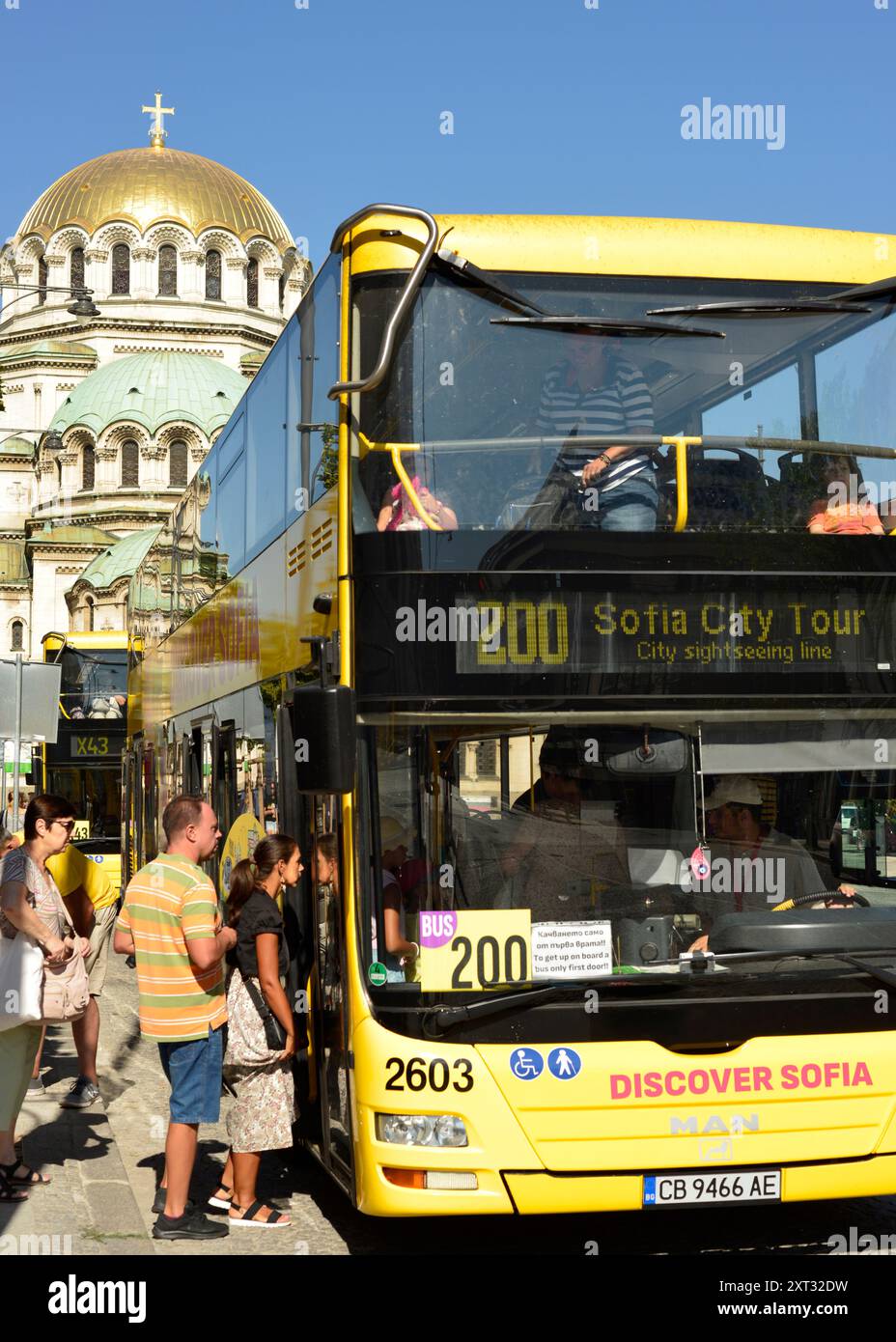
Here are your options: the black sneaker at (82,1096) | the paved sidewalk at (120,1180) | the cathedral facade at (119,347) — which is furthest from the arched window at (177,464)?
the black sneaker at (82,1096)

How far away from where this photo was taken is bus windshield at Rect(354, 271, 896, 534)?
6145 mm

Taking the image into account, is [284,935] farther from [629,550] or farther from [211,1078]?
[629,550]

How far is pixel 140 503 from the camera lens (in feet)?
269

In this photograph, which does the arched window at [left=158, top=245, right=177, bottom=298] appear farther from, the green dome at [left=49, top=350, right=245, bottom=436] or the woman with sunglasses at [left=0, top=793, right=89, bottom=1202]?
the woman with sunglasses at [left=0, top=793, right=89, bottom=1202]

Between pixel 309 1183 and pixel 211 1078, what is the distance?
1.29 metres

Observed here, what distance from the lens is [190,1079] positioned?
6695 mm

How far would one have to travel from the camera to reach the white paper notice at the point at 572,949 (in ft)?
18.9

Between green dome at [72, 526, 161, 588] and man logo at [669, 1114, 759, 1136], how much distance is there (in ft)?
231

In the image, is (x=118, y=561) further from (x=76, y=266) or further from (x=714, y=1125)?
(x=714, y=1125)

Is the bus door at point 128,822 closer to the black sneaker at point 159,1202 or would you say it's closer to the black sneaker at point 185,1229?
the black sneaker at point 159,1202

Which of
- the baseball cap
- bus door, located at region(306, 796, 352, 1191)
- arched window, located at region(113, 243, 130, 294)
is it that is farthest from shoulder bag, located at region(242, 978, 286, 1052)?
arched window, located at region(113, 243, 130, 294)

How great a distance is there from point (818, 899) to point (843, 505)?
1.43 metres

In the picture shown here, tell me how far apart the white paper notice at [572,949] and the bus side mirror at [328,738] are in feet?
2.67
